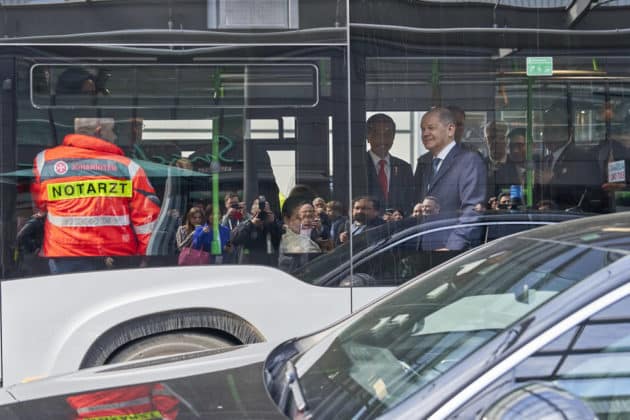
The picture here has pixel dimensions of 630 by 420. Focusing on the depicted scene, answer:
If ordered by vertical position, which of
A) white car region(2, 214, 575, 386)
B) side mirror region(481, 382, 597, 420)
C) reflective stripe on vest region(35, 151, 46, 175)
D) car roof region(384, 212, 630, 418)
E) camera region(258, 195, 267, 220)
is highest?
reflective stripe on vest region(35, 151, 46, 175)

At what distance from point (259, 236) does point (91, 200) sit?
3.65 feet

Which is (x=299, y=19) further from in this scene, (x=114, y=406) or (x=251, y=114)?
(x=114, y=406)

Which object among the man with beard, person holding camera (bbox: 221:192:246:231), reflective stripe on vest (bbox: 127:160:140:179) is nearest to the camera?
person holding camera (bbox: 221:192:246:231)

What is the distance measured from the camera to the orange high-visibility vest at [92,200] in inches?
197

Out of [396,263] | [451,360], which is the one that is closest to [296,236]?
[396,263]

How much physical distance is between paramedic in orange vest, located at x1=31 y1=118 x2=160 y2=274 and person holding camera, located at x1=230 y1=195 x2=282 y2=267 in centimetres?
58

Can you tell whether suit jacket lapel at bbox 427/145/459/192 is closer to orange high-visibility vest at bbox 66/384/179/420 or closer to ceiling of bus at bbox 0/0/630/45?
ceiling of bus at bbox 0/0/630/45

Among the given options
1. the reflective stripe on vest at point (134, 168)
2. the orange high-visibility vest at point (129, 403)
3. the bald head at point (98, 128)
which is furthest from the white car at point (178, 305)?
the orange high-visibility vest at point (129, 403)

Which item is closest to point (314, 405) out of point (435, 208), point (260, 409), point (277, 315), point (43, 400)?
point (260, 409)

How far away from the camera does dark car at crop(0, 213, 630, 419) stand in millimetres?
2215

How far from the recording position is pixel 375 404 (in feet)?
7.93

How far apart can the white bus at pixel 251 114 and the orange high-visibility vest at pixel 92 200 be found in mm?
81

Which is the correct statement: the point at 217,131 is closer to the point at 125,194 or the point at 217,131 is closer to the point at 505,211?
the point at 125,194

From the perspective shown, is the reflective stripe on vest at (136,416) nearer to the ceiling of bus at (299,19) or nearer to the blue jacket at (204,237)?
the blue jacket at (204,237)
